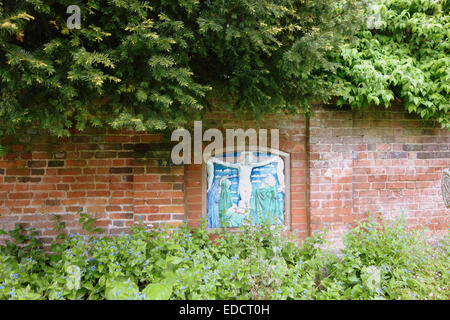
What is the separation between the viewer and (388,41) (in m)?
3.76

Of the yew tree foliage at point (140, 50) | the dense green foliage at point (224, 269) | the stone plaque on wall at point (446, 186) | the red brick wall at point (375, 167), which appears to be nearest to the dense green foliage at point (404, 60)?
the red brick wall at point (375, 167)

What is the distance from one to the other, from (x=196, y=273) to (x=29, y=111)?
6.43ft

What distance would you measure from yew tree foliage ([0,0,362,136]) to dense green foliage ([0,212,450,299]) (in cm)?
129

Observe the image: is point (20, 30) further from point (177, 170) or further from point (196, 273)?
point (196, 273)

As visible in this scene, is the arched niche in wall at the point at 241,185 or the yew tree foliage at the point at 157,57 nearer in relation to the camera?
the yew tree foliage at the point at 157,57

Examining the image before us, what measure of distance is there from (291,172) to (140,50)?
2.42 meters

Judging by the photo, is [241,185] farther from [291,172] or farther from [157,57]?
[157,57]

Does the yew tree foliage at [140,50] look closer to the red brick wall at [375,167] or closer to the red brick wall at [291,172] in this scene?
the red brick wall at [291,172]

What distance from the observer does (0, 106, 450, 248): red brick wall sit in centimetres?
333

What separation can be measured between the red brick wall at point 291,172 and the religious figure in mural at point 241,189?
0.65 ft

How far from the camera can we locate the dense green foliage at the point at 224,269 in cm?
238

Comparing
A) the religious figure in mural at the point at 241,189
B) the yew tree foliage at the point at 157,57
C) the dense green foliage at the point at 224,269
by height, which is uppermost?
the yew tree foliage at the point at 157,57

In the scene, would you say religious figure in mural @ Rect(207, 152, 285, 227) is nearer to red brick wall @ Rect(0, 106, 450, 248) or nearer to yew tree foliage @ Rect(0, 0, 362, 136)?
red brick wall @ Rect(0, 106, 450, 248)

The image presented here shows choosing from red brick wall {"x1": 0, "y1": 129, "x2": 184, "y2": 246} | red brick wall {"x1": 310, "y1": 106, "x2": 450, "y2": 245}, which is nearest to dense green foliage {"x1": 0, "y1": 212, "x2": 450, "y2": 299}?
red brick wall {"x1": 0, "y1": 129, "x2": 184, "y2": 246}
